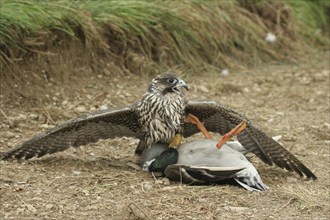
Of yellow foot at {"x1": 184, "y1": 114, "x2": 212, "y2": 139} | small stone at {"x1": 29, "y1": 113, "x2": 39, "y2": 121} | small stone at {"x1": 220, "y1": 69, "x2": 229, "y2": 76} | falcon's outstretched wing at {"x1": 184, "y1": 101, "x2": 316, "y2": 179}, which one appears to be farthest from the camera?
small stone at {"x1": 220, "y1": 69, "x2": 229, "y2": 76}

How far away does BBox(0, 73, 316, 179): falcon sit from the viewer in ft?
16.2

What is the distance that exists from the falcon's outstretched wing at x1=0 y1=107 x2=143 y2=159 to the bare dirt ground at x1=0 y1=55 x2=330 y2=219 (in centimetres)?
10

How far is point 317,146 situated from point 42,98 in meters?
2.29

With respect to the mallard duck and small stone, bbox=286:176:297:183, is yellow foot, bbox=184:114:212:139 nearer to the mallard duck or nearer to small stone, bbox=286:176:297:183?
the mallard duck

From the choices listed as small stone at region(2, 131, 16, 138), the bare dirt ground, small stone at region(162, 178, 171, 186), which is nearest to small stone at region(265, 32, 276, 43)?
the bare dirt ground

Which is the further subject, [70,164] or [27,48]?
[27,48]

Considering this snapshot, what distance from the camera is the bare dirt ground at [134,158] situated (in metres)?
4.33

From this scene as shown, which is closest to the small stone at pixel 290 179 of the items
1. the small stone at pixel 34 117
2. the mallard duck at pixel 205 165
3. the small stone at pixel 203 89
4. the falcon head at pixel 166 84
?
the mallard duck at pixel 205 165

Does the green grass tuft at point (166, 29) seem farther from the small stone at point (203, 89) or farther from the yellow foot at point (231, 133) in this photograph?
the yellow foot at point (231, 133)

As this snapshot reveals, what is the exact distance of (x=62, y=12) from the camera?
21.0 feet

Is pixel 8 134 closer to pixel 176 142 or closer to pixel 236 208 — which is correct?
pixel 176 142

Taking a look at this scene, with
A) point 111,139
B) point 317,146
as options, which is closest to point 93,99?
point 111,139

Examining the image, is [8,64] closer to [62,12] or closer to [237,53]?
[62,12]

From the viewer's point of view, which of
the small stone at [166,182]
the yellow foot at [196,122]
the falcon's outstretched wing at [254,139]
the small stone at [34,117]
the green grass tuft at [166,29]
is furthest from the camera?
the green grass tuft at [166,29]
